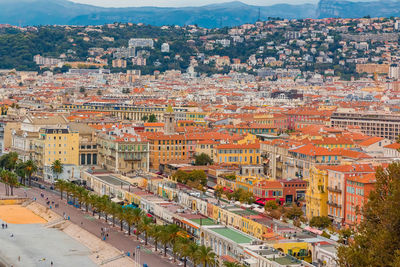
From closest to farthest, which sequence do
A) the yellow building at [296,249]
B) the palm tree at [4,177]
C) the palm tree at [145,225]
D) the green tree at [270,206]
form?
the yellow building at [296,249]
the palm tree at [145,225]
the green tree at [270,206]
the palm tree at [4,177]

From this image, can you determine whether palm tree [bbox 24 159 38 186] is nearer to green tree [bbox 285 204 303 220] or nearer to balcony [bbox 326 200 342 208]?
green tree [bbox 285 204 303 220]

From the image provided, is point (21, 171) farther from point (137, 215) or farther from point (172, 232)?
point (172, 232)

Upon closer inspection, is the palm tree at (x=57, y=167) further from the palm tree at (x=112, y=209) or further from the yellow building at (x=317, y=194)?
the yellow building at (x=317, y=194)

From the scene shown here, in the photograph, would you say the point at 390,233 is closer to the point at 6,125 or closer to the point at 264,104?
the point at 6,125

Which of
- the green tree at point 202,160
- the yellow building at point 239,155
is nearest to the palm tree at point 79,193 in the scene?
the green tree at point 202,160

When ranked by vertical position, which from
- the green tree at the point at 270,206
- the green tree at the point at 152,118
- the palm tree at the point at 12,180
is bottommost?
the palm tree at the point at 12,180

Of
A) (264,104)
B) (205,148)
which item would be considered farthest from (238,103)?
(205,148)

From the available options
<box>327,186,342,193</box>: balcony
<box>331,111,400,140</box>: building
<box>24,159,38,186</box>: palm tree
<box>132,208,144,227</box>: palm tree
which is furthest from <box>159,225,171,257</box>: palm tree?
<box>331,111,400,140</box>: building
